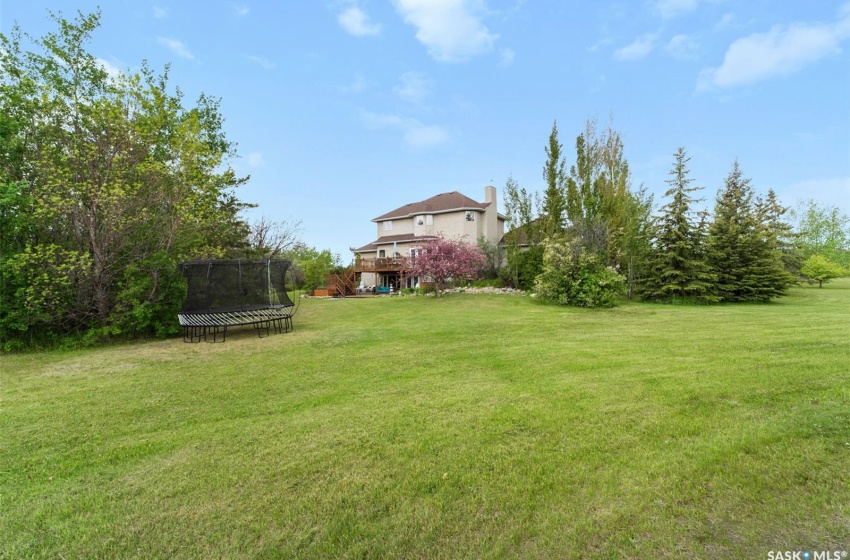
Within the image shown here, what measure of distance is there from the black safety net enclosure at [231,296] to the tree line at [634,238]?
11316mm

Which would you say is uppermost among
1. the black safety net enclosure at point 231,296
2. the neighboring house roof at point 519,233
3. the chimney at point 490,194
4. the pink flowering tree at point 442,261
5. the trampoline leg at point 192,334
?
the chimney at point 490,194

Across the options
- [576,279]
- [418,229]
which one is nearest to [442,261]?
[576,279]

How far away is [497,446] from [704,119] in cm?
1706

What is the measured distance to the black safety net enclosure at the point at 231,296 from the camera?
29.0ft

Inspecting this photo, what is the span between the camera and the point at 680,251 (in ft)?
56.3

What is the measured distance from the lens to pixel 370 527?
83.5 inches

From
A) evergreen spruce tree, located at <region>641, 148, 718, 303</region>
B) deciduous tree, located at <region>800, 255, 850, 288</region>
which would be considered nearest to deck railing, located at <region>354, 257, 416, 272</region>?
evergreen spruce tree, located at <region>641, 148, 718, 303</region>

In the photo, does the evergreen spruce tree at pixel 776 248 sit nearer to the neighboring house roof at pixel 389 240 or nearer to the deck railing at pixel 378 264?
the neighboring house roof at pixel 389 240

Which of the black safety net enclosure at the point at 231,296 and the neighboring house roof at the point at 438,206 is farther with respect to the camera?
the neighboring house roof at the point at 438,206

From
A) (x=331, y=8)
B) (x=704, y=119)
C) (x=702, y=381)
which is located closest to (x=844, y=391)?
(x=702, y=381)

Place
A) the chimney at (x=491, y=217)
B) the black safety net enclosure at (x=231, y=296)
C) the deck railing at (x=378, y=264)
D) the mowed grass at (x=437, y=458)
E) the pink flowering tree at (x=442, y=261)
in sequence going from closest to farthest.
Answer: the mowed grass at (x=437, y=458), the black safety net enclosure at (x=231, y=296), the pink flowering tree at (x=442, y=261), the deck railing at (x=378, y=264), the chimney at (x=491, y=217)

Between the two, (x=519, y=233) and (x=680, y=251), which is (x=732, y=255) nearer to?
(x=680, y=251)

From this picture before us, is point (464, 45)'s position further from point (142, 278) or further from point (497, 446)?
point (497, 446)

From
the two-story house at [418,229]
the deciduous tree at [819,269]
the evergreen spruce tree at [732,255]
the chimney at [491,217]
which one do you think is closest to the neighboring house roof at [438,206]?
the two-story house at [418,229]
